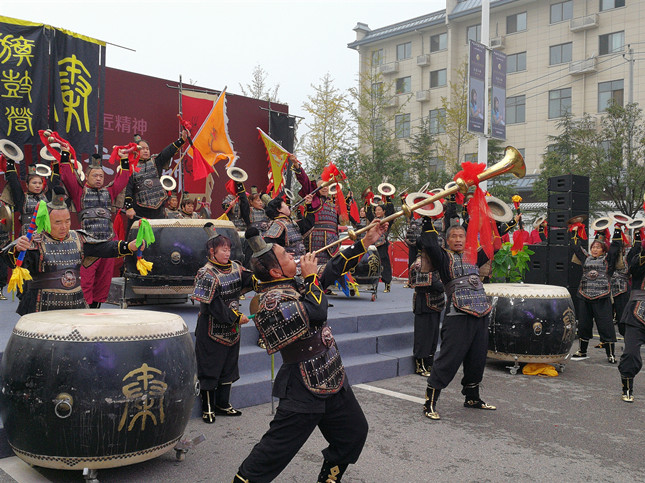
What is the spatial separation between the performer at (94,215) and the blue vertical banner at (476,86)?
770 cm

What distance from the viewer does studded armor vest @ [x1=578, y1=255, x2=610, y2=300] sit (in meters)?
7.85

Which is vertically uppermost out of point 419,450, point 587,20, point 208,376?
point 587,20

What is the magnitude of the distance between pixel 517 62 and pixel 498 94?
18211 millimetres

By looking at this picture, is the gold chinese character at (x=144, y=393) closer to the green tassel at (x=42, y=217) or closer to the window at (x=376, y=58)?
the green tassel at (x=42, y=217)

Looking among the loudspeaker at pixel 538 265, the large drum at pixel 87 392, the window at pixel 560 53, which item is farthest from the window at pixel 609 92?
the large drum at pixel 87 392

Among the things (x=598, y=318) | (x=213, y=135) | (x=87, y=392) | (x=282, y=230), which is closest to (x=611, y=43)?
(x=213, y=135)

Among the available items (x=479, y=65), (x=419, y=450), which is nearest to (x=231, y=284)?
(x=419, y=450)

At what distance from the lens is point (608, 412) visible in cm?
541

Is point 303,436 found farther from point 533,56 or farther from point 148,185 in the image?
point 533,56

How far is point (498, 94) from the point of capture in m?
12.9

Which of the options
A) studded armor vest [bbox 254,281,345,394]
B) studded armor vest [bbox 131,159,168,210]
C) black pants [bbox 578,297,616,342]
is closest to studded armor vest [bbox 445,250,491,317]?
studded armor vest [bbox 254,281,345,394]

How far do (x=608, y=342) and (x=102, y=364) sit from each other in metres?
6.41

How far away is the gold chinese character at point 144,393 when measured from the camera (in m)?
3.40

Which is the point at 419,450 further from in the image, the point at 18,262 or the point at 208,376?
the point at 18,262
